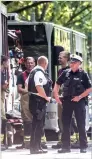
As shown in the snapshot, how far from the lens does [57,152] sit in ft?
40.0

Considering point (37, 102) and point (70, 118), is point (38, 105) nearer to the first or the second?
point (37, 102)

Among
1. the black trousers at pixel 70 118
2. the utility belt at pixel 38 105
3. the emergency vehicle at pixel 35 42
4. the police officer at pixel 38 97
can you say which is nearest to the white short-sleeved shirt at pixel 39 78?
the police officer at pixel 38 97

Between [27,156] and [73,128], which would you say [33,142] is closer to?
[27,156]

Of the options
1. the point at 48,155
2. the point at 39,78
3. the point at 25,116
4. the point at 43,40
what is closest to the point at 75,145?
the point at 25,116

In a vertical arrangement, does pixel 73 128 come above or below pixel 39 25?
below

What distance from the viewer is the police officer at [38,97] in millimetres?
11633

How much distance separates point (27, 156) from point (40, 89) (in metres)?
1.08

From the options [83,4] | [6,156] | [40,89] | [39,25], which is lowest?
[6,156]

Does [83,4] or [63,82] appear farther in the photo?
[83,4]

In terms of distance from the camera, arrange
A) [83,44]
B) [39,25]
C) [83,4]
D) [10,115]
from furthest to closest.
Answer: [83,4] < [83,44] < [39,25] < [10,115]

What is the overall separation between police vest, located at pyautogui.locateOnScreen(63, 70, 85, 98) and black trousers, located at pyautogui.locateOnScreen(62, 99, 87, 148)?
5.0 inches

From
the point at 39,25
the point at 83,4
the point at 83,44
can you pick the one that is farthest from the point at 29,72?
the point at 83,4

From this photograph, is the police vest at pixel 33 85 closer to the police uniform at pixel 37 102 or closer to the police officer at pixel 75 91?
the police uniform at pixel 37 102

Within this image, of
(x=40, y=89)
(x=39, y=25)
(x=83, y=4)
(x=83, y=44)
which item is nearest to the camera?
(x=40, y=89)
